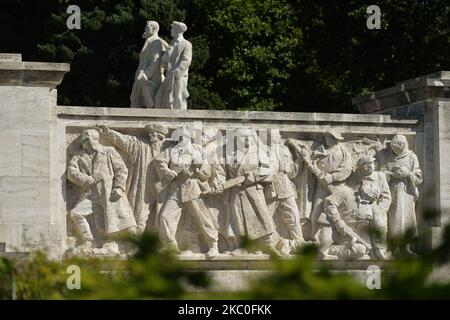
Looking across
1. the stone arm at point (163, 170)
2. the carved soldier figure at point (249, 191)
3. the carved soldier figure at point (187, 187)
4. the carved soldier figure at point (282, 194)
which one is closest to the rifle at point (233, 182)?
the carved soldier figure at point (249, 191)

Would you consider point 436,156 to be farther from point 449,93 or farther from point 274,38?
point 274,38

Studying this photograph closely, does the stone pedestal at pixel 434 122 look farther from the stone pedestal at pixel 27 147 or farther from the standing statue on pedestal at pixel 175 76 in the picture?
the stone pedestal at pixel 27 147

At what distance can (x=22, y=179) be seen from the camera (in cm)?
1814

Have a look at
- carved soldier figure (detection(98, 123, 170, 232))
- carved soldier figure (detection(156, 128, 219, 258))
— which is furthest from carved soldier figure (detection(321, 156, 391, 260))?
carved soldier figure (detection(98, 123, 170, 232))

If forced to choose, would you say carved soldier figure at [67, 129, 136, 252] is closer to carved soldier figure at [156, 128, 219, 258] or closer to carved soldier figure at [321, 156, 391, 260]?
carved soldier figure at [156, 128, 219, 258]

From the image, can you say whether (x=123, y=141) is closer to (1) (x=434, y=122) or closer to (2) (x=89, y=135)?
(2) (x=89, y=135)

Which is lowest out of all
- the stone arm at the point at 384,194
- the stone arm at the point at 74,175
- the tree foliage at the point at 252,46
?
the stone arm at the point at 384,194

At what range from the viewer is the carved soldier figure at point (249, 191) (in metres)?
19.2

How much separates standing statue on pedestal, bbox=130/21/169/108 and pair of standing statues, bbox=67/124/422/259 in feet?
4.31

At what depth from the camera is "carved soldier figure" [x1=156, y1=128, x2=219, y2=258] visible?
62.0 ft

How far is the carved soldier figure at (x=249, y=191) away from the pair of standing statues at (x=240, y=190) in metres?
0.01
